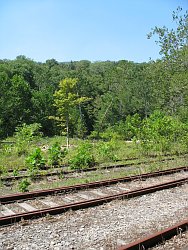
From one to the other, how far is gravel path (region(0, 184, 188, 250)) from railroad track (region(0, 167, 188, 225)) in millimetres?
218

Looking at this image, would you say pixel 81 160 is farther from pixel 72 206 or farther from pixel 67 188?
pixel 72 206

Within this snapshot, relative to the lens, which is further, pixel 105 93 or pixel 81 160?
pixel 105 93

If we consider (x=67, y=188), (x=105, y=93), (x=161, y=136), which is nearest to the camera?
(x=67, y=188)

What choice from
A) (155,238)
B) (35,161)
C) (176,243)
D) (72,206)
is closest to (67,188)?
(72,206)

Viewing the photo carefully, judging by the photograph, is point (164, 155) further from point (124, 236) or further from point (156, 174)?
point (124, 236)

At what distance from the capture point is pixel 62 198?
27.9 ft

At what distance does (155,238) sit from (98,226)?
1.30m

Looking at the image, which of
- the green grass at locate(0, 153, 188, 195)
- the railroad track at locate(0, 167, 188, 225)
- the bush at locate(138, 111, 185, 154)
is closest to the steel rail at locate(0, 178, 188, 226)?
the railroad track at locate(0, 167, 188, 225)

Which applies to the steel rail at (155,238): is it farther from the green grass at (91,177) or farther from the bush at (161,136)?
the bush at (161,136)

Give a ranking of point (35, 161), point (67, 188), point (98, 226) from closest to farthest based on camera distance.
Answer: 1. point (98, 226)
2. point (67, 188)
3. point (35, 161)

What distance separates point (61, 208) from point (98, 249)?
2152 millimetres

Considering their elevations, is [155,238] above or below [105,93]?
below

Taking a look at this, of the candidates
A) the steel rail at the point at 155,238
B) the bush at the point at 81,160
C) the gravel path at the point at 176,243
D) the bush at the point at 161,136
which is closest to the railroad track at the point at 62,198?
the steel rail at the point at 155,238

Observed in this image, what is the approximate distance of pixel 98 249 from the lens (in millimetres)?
5113
